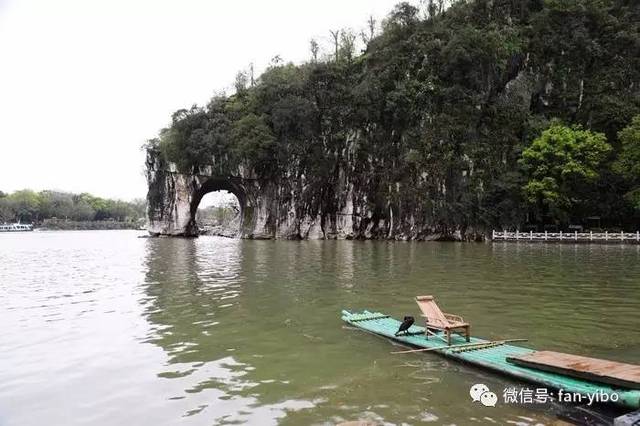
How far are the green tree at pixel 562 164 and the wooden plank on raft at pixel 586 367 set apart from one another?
110ft

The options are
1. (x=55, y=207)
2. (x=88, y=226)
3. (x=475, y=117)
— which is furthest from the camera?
(x=88, y=226)

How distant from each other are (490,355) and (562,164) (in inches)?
1353

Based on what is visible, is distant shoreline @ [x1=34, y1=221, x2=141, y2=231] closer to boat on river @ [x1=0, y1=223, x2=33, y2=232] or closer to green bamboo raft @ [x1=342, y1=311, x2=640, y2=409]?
boat on river @ [x1=0, y1=223, x2=33, y2=232]

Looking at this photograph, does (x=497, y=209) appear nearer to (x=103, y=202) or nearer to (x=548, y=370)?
(x=548, y=370)

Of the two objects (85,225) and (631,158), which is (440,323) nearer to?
(631,158)

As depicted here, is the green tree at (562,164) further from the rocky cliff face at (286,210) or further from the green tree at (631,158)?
the rocky cliff face at (286,210)

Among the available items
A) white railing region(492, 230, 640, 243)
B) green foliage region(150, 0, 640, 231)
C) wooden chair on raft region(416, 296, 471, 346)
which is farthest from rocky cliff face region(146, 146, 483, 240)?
wooden chair on raft region(416, 296, 471, 346)

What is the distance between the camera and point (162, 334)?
9.88 metres

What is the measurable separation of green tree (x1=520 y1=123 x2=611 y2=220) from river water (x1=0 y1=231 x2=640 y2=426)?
67.8ft

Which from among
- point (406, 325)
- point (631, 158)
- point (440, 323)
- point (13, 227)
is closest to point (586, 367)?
point (440, 323)

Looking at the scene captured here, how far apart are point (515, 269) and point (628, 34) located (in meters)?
32.5

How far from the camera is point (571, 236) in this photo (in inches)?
1438

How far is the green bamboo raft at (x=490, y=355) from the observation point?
5566 millimetres

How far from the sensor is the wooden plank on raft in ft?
18.1
